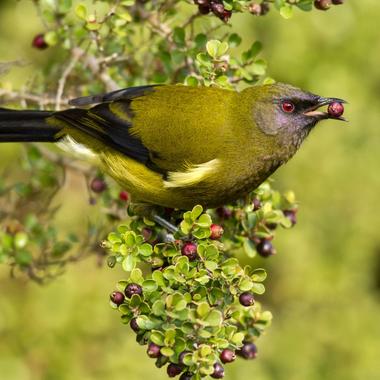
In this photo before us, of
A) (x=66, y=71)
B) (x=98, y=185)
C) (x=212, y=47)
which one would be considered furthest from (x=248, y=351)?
(x=66, y=71)

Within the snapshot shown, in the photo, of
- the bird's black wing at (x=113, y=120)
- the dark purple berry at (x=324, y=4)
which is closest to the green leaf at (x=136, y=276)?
the bird's black wing at (x=113, y=120)

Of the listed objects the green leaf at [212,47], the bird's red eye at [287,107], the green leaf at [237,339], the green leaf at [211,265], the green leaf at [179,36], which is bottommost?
the green leaf at [237,339]

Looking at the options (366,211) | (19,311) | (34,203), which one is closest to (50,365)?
(19,311)

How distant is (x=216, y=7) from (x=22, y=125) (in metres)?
1.45

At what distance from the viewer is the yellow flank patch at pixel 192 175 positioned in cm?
436

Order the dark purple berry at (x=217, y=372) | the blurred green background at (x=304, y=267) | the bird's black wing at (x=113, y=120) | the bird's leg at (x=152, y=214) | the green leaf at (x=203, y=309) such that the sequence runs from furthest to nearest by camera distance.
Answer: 1. the blurred green background at (x=304, y=267)
2. the bird's black wing at (x=113, y=120)
3. the bird's leg at (x=152, y=214)
4. the dark purple berry at (x=217, y=372)
5. the green leaf at (x=203, y=309)

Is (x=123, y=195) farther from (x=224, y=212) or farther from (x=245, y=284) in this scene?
(x=245, y=284)

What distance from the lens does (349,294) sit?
23.9 feet

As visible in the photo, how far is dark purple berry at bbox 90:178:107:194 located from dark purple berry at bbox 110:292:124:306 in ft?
4.91

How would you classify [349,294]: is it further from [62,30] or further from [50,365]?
[62,30]

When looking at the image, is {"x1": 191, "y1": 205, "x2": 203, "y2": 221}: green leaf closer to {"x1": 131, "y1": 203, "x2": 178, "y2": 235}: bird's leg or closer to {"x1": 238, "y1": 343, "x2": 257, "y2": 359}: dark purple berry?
{"x1": 131, "y1": 203, "x2": 178, "y2": 235}: bird's leg

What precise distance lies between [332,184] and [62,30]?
351 cm

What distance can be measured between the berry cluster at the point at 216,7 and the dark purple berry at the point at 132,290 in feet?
4.91

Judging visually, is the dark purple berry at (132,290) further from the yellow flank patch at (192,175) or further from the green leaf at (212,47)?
the green leaf at (212,47)
